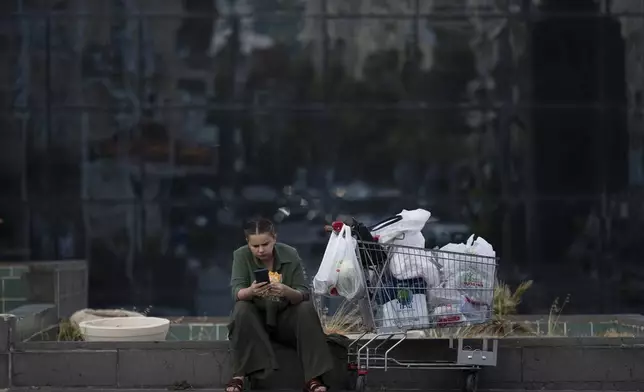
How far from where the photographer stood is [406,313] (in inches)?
326

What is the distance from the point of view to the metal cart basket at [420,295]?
27.1 feet

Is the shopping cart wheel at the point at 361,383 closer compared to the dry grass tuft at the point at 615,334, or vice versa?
the shopping cart wheel at the point at 361,383

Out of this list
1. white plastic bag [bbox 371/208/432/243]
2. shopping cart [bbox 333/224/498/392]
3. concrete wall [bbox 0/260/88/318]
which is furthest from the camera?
concrete wall [bbox 0/260/88/318]

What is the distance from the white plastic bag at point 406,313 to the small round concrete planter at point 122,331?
2.19 metres

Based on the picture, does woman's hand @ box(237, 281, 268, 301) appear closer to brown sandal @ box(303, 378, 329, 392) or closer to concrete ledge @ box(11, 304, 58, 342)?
brown sandal @ box(303, 378, 329, 392)

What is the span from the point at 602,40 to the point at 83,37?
6.00 metres

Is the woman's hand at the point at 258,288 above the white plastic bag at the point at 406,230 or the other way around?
the other way around

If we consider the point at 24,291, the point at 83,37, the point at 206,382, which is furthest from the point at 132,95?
the point at 206,382

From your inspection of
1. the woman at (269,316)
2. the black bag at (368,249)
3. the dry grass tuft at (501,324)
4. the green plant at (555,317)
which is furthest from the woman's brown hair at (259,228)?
the green plant at (555,317)

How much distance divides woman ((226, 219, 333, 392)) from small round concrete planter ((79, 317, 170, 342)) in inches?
47.5

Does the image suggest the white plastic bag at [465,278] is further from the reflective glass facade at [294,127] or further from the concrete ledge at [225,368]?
the reflective glass facade at [294,127]

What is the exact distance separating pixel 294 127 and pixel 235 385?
543cm

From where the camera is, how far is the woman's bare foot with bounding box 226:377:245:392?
26.8 ft

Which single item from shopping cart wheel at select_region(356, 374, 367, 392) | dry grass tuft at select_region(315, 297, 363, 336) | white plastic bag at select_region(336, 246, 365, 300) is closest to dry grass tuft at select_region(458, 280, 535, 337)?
dry grass tuft at select_region(315, 297, 363, 336)
